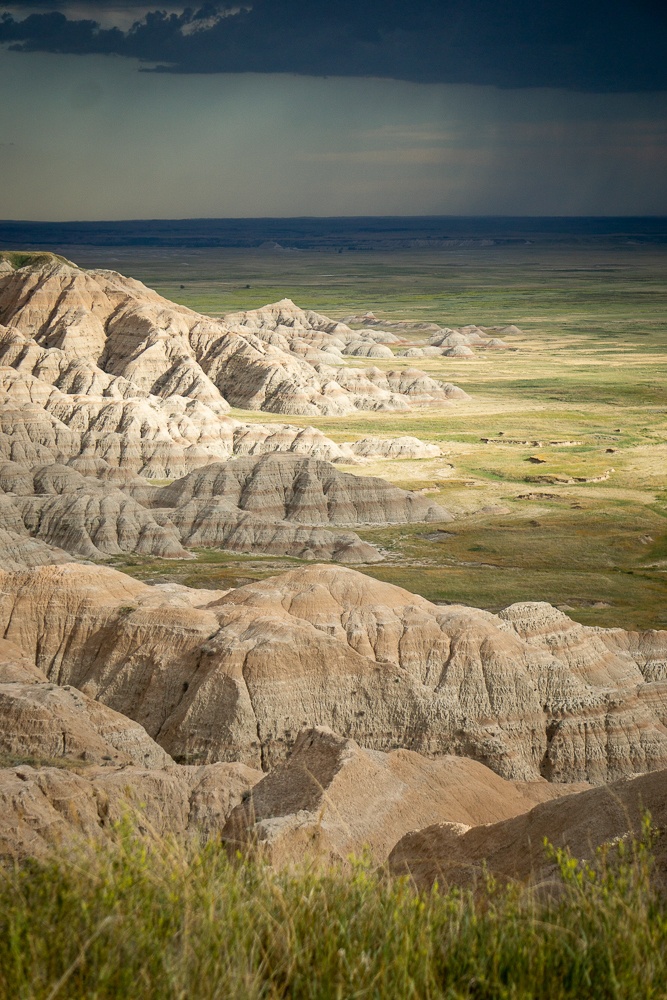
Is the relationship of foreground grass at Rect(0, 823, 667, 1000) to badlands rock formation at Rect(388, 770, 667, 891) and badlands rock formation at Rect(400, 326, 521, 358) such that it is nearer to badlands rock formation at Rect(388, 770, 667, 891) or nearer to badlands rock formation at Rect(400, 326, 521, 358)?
badlands rock formation at Rect(388, 770, 667, 891)

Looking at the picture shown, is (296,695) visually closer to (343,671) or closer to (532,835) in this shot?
(343,671)

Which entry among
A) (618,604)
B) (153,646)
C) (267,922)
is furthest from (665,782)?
(618,604)

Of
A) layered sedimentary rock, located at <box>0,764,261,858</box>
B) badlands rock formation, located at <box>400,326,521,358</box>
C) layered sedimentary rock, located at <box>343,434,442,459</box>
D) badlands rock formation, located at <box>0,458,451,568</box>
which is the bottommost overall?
badlands rock formation, located at <box>400,326,521,358</box>

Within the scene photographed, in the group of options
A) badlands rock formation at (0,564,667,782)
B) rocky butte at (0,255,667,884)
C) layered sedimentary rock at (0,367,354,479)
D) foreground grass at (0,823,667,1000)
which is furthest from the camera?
layered sedimentary rock at (0,367,354,479)

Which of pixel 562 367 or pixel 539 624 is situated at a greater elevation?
pixel 539 624

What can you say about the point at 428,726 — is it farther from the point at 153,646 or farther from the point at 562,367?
the point at 562,367

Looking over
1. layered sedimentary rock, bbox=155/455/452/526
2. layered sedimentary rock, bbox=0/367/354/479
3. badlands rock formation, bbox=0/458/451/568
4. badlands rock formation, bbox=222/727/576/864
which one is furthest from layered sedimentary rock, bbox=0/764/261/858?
layered sedimentary rock, bbox=0/367/354/479

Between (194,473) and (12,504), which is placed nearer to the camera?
(12,504)

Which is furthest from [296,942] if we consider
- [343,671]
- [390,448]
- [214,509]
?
[390,448]

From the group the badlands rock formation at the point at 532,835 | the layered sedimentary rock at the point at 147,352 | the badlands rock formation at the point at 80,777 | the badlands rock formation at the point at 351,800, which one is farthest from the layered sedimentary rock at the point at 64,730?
the layered sedimentary rock at the point at 147,352
